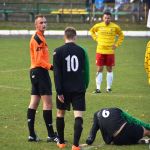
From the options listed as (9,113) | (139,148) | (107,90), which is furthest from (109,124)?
(107,90)

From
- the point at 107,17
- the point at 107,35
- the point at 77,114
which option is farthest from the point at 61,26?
the point at 77,114

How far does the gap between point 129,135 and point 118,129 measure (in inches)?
9.1

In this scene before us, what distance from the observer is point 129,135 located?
1096 centimetres

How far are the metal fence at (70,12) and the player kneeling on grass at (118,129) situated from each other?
35.9m

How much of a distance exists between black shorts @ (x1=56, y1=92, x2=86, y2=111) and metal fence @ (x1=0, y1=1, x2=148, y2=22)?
36311mm

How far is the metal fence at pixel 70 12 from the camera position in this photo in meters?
47.2

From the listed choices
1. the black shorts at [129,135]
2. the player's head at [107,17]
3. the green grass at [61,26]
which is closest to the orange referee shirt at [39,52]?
the black shorts at [129,135]

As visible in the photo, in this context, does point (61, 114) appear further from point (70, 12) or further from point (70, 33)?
point (70, 12)

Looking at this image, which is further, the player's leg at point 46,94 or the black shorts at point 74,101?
the player's leg at point 46,94

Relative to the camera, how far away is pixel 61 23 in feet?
152

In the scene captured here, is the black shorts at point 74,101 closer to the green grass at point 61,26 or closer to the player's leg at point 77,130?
the player's leg at point 77,130

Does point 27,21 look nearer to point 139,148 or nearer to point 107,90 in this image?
point 107,90

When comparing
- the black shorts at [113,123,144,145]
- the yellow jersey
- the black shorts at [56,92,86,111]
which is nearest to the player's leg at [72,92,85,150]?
the black shorts at [56,92,86,111]

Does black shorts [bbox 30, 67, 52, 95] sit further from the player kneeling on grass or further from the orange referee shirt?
the player kneeling on grass
